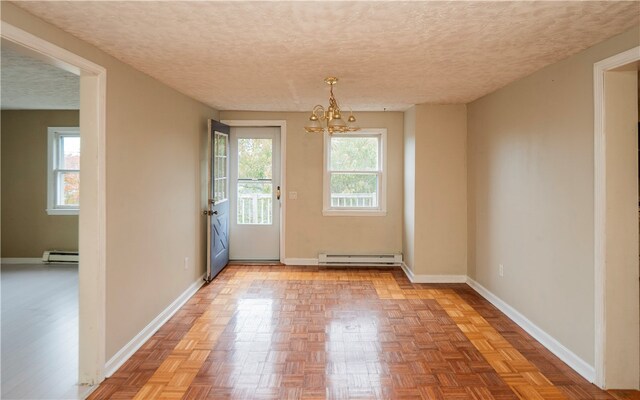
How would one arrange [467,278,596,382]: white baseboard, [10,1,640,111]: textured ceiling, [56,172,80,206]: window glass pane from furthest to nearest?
1. [56,172,80,206]: window glass pane
2. [467,278,596,382]: white baseboard
3. [10,1,640,111]: textured ceiling

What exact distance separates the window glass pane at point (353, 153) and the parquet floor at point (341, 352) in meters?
2.09

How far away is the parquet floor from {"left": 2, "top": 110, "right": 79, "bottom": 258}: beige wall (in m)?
3.33

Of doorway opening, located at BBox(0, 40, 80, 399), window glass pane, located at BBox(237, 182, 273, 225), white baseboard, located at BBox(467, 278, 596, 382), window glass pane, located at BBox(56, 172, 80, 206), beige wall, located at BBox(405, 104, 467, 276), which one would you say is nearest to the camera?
white baseboard, located at BBox(467, 278, 596, 382)

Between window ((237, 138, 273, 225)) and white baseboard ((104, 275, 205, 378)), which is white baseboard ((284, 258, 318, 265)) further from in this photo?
white baseboard ((104, 275, 205, 378))

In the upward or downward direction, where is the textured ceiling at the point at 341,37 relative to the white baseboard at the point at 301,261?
upward

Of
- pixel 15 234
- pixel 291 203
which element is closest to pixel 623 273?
pixel 291 203

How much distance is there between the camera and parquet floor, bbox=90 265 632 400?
2.75m

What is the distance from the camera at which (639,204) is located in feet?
9.50

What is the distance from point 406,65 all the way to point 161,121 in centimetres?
233

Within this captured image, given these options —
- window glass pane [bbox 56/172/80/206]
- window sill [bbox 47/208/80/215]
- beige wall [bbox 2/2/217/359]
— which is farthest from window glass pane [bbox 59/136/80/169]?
beige wall [bbox 2/2/217/359]

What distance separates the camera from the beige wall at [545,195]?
2988mm

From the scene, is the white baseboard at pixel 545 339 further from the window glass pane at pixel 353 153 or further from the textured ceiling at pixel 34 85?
the textured ceiling at pixel 34 85

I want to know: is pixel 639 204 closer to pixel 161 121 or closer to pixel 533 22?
pixel 533 22

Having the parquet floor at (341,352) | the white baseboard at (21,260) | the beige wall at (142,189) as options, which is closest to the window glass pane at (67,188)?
the white baseboard at (21,260)
